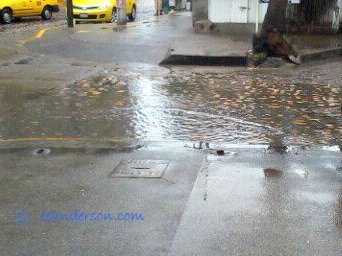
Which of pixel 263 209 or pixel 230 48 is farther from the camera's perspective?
pixel 230 48

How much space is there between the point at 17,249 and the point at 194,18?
1612 centimetres

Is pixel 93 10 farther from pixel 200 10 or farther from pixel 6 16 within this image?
pixel 200 10

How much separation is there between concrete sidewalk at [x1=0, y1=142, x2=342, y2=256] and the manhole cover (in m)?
0.04

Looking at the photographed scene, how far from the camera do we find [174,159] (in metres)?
6.27

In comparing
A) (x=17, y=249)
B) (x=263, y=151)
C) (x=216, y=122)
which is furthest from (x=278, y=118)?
(x=17, y=249)

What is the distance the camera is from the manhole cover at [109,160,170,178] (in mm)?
5770

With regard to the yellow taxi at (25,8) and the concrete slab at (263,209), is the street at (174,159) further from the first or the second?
the yellow taxi at (25,8)

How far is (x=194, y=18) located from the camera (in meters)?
19.5

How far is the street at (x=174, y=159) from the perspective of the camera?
437cm

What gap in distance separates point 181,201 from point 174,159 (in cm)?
128

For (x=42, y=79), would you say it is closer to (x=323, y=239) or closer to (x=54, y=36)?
(x=54, y=36)

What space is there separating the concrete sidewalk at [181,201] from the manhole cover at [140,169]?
41mm

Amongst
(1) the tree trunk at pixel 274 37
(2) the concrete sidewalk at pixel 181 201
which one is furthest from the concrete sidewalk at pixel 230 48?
(2) the concrete sidewalk at pixel 181 201

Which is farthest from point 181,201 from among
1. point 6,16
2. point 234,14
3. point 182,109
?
point 6,16
